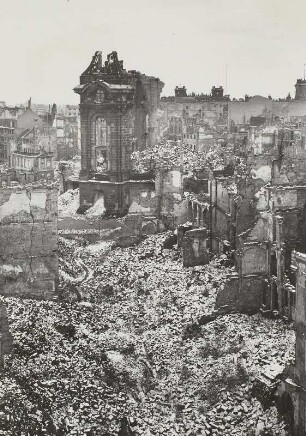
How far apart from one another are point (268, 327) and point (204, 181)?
15722mm

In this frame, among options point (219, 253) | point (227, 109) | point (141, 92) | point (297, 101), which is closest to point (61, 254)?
point (219, 253)

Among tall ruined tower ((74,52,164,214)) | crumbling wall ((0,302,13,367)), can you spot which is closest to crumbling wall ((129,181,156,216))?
tall ruined tower ((74,52,164,214))

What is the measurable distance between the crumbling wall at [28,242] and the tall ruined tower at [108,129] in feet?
43.2

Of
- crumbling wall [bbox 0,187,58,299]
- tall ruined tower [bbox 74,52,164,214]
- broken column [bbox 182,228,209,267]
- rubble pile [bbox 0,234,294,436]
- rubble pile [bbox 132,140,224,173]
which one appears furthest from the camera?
rubble pile [bbox 132,140,224,173]

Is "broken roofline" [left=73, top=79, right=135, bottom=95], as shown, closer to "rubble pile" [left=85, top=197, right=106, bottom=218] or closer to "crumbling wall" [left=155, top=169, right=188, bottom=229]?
"crumbling wall" [left=155, top=169, right=188, bottom=229]

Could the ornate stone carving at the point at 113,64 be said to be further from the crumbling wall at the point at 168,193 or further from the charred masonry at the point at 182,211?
the crumbling wall at the point at 168,193

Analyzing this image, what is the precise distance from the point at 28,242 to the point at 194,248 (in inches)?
282

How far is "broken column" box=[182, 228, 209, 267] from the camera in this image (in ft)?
83.3

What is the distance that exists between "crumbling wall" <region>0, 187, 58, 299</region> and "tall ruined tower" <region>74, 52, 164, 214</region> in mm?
13182

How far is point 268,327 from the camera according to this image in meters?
19.2

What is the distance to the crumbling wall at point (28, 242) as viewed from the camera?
21.6m

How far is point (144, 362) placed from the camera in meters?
18.9

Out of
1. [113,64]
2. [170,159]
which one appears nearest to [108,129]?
[113,64]

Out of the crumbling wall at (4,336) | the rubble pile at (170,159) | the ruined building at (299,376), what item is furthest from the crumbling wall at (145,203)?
the ruined building at (299,376)
